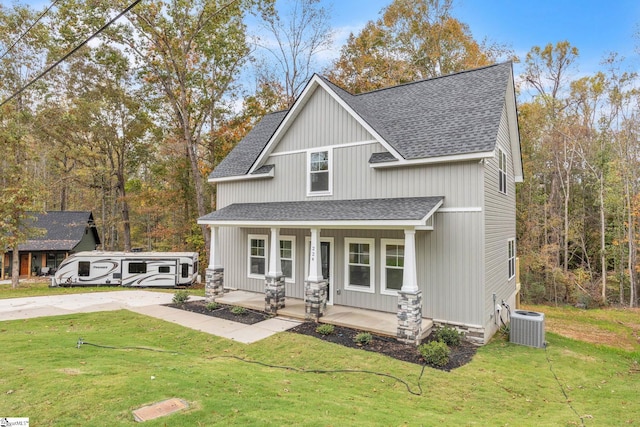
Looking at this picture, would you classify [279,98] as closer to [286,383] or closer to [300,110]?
[300,110]

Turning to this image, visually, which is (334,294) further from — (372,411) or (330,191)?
(372,411)

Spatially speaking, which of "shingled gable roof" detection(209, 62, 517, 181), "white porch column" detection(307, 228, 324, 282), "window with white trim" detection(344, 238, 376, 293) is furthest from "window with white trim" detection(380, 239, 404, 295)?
"shingled gable roof" detection(209, 62, 517, 181)

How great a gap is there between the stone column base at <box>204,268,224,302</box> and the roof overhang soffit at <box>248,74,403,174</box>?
12.8 ft

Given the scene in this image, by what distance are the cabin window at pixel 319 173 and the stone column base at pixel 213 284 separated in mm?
4486

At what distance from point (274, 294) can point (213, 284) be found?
2.93 m

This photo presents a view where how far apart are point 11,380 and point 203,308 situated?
21.3 feet

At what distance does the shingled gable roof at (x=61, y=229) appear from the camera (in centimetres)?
2644

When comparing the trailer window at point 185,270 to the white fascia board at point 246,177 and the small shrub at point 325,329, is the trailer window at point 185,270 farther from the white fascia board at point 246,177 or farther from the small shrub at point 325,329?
the small shrub at point 325,329

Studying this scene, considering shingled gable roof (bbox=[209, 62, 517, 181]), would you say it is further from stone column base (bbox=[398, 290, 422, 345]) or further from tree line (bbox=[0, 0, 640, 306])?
tree line (bbox=[0, 0, 640, 306])

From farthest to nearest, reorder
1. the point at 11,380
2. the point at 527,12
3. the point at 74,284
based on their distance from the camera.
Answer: the point at 527,12
the point at 74,284
the point at 11,380

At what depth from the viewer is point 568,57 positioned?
23234 millimetres

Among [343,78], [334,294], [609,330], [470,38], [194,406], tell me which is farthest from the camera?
[343,78]

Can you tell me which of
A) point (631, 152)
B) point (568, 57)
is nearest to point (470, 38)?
point (568, 57)

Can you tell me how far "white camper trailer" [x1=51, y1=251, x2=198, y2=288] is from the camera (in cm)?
1777
